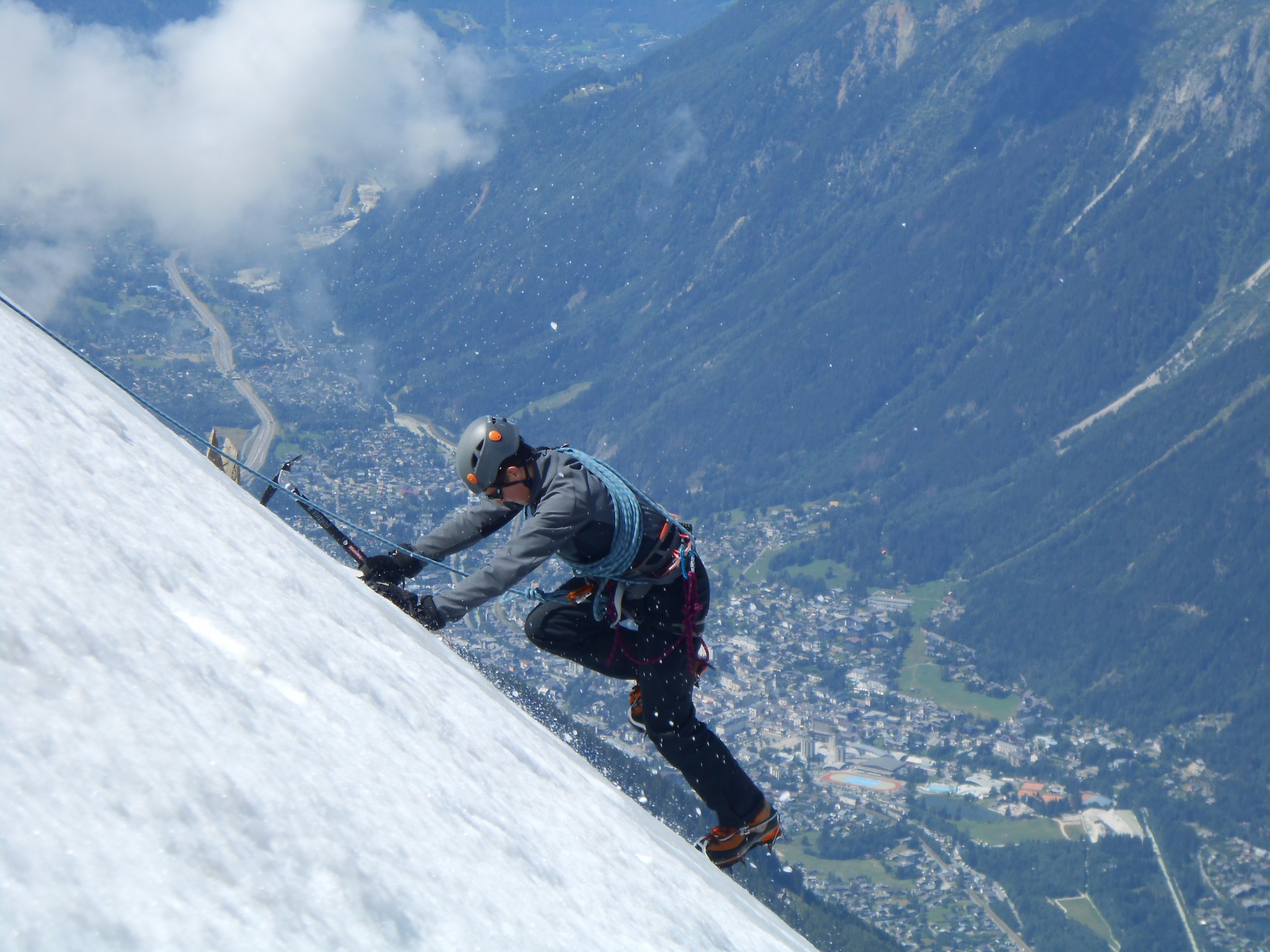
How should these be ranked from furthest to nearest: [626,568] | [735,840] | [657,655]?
[735,840] < [657,655] < [626,568]

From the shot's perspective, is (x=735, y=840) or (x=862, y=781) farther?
(x=862, y=781)

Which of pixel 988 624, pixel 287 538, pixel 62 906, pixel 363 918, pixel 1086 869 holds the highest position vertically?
pixel 988 624

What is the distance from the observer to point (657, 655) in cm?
847

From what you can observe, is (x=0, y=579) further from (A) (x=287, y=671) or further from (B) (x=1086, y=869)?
(B) (x=1086, y=869)

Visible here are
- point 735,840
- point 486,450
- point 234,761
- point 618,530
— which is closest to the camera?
point 234,761

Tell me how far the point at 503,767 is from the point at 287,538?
7.80 feet

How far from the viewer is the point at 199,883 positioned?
296 centimetres

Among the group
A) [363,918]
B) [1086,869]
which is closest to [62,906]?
[363,918]

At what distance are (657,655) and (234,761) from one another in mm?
5142

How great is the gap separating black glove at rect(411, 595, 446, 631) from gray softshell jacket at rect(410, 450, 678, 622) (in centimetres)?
5

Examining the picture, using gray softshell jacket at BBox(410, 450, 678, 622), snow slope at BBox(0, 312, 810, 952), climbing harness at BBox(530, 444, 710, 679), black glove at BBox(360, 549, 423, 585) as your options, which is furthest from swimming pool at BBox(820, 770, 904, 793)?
snow slope at BBox(0, 312, 810, 952)

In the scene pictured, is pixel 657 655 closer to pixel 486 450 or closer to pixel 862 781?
pixel 486 450

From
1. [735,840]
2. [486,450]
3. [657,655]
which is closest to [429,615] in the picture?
[486,450]

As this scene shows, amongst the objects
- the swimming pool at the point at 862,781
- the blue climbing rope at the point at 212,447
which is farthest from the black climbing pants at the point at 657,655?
the swimming pool at the point at 862,781
